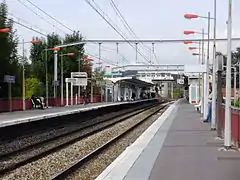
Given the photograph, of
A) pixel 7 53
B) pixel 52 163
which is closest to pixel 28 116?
pixel 7 53

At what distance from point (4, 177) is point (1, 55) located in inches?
1589

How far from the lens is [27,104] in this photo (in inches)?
2312

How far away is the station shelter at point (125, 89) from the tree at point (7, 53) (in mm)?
34191

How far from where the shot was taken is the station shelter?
93.1 m

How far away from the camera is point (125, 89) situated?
11694 cm

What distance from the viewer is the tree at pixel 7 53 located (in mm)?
52719

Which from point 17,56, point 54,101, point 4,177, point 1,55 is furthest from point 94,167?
point 54,101

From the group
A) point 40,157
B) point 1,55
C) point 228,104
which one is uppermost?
point 1,55

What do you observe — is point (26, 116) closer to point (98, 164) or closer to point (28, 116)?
point (28, 116)

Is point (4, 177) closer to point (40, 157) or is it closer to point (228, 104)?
point (40, 157)

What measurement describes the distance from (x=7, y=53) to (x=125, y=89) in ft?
212

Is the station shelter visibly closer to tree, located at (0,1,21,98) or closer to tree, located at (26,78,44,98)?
tree, located at (26,78,44,98)

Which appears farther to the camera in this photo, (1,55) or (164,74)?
(164,74)

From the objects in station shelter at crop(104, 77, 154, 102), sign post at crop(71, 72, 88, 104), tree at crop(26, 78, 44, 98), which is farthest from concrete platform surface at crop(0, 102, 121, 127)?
station shelter at crop(104, 77, 154, 102)
